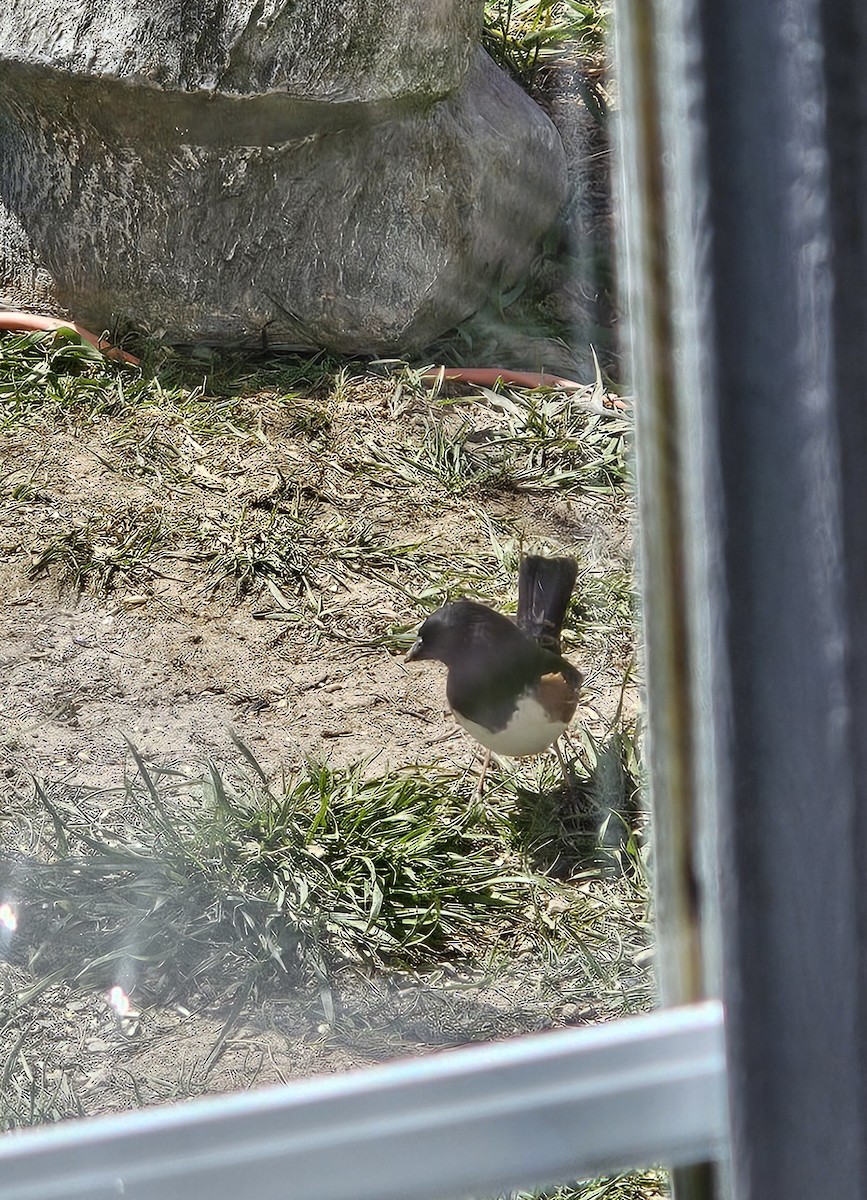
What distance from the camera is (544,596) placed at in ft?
2.48

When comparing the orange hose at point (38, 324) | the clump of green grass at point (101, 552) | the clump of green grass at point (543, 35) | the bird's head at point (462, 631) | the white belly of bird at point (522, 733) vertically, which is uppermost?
the clump of green grass at point (543, 35)

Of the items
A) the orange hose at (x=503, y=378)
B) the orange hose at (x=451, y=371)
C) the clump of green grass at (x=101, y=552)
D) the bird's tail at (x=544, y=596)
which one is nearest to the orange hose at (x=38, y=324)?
the orange hose at (x=451, y=371)

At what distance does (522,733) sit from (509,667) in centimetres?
6

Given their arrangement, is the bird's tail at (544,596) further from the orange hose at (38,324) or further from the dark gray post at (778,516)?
the orange hose at (38,324)

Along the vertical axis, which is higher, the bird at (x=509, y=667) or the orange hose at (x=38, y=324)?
the orange hose at (x=38, y=324)

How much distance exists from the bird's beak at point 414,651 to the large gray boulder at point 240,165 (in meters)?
0.27

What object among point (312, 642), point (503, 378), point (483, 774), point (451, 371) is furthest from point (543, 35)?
point (312, 642)

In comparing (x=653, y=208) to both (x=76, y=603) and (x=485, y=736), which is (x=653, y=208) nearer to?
(x=485, y=736)

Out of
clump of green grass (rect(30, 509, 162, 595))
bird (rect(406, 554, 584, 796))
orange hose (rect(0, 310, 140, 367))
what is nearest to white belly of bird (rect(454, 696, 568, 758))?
bird (rect(406, 554, 584, 796))

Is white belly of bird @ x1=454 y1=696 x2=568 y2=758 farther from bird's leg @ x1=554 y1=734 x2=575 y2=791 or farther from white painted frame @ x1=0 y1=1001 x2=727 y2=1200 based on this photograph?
white painted frame @ x1=0 y1=1001 x2=727 y2=1200

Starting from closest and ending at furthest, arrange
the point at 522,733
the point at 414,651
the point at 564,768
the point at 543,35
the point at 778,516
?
1. the point at 778,516
2. the point at 543,35
3. the point at 564,768
4. the point at 522,733
5. the point at 414,651

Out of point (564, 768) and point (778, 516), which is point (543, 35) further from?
point (564, 768)

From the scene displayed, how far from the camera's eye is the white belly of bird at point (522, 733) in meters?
0.86

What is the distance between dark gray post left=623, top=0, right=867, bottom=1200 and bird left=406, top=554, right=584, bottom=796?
1.64 ft
